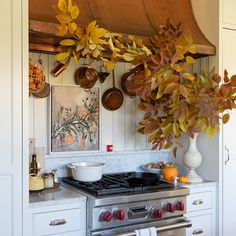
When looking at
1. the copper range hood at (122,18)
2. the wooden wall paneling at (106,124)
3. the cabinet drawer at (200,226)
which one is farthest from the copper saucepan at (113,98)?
the cabinet drawer at (200,226)

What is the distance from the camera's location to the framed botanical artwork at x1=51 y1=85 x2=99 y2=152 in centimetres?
281

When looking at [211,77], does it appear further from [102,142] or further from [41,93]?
[41,93]

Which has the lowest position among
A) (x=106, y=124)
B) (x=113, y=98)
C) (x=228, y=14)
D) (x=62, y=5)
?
(x=106, y=124)

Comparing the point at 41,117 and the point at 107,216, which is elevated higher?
the point at 41,117

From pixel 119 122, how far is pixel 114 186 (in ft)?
2.57

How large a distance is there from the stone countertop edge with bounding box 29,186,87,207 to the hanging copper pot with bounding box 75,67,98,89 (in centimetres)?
87

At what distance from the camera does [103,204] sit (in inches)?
88.9

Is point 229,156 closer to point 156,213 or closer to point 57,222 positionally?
point 156,213

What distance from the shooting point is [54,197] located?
2291 mm

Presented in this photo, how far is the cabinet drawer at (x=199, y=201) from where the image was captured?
2.73m

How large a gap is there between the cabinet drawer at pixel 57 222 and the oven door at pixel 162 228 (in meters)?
0.14

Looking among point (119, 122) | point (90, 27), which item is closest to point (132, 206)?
point (119, 122)

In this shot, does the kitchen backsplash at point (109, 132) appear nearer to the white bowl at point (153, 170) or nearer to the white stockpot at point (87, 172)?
the white bowl at point (153, 170)

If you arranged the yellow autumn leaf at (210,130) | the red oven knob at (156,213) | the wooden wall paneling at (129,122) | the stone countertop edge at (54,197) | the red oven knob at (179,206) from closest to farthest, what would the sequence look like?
the stone countertop edge at (54,197) → the red oven knob at (156,213) → the red oven knob at (179,206) → the yellow autumn leaf at (210,130) → the wooden wall paneling at (129,122)
